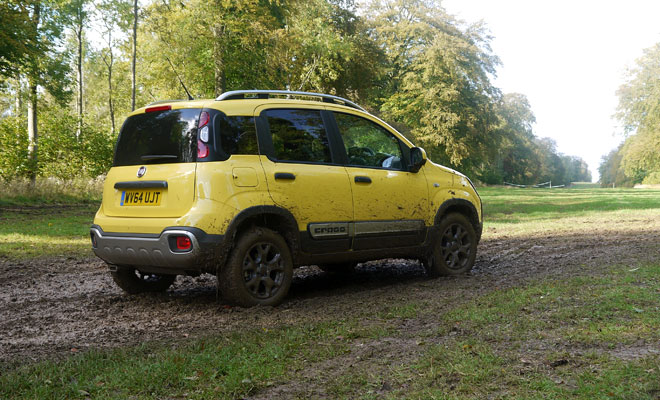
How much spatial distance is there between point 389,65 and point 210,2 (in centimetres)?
2275

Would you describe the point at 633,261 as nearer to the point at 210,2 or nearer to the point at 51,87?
the point at 210,2

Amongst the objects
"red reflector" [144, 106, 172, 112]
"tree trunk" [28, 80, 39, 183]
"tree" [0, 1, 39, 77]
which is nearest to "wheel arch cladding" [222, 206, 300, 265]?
"red reflector" [144, 106, 172, 112]

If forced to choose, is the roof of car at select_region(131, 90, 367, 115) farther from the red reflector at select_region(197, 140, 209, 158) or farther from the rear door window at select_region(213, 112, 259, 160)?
the red reflector at select_region(197, 140, 209, 158)

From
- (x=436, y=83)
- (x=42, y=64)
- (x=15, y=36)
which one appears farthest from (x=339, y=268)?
(x=436, y=83)

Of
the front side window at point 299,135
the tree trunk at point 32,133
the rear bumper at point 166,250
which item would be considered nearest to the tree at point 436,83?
the tree trunk at point 32,133

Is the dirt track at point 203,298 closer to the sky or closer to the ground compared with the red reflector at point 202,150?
closer to the ground

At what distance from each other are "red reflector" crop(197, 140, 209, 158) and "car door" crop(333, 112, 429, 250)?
5.46 feet

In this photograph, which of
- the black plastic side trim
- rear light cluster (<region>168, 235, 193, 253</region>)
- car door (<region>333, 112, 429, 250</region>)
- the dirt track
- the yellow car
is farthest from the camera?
car door (<region>333, 112, 429, 250</region>)

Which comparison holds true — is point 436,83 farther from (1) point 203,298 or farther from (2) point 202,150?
(2) point 202,150

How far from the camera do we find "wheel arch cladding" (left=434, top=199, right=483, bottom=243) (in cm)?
732

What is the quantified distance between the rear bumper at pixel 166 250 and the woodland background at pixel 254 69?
14.5 metres

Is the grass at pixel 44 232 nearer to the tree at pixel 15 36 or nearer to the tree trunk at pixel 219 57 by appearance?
the tree at pixel 15 36

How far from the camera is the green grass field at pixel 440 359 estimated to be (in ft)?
10.9

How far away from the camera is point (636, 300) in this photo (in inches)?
205
